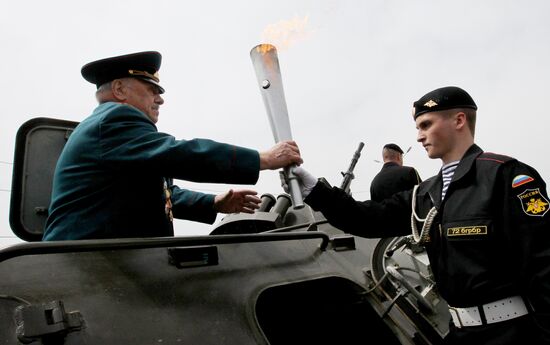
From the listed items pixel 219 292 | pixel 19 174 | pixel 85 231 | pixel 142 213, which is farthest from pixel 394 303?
pixel 19 174

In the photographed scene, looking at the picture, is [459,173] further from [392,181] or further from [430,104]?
[392,181]

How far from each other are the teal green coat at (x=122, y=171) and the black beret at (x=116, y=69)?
461 mm

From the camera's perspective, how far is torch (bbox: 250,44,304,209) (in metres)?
2.50

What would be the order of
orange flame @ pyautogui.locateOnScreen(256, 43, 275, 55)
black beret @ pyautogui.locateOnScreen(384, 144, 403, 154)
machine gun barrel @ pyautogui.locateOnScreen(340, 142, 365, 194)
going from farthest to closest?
machine gun barrel @ pyautogui.locateOnScreen(340, 142, 365, 194) → black beret @ pyautogui.locateOnScreen(384, 144, 403, 154) → orange flame @ pyautogui.locateOnScreen(256, 43, 275, 55)

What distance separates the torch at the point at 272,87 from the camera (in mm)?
2500

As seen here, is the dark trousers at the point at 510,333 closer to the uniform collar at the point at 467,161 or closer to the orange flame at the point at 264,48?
the uniform collar at the point at 467,161

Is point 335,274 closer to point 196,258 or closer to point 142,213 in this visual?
point 196,258

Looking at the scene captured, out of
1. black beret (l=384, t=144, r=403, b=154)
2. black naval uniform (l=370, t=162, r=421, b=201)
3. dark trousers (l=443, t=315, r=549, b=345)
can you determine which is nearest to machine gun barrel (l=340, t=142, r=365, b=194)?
black beret (l=384, t=144, r=403, b=154)

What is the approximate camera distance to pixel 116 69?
8.30 feet

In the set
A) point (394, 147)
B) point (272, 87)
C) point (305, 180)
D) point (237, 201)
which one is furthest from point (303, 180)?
point (394, 147)

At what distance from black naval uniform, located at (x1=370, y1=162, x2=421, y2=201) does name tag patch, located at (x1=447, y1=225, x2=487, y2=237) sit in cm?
253

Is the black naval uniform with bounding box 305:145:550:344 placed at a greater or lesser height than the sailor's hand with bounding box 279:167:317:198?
lesser

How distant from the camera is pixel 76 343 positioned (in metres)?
1.35

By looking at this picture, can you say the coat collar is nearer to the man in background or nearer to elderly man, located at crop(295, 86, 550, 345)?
elderly man, located at crop(295, 86, 550, 345)
